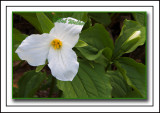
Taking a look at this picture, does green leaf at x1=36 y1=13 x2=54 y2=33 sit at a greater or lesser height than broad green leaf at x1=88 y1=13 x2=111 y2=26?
lesser

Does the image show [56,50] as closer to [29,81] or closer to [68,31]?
[68,31]

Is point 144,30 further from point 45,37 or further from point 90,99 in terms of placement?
point 45,37

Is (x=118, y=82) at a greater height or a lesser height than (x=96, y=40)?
lesser

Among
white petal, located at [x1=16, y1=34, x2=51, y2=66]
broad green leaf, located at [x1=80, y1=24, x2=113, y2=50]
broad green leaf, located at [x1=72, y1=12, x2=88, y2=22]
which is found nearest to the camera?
white petal, located at [x1=16, y1=34, x2=51, y2=66]

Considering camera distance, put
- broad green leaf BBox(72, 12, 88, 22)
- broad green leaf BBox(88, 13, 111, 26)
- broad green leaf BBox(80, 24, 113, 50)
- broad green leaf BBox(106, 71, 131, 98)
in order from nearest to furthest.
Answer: broad green leaf BBox(72, 12, 88, 22)
broad green leaf BBox(80, 24, 113, 50)
broad green leaf BBox(106, 71, 131, 98)
broad green leaf BBox(88, 13, 111, 26)

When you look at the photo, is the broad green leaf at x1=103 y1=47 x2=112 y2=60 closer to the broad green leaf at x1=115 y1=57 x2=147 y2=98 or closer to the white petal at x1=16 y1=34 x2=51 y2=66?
the broad green leaf at x1=115 y1=57 x2=147 y2=98

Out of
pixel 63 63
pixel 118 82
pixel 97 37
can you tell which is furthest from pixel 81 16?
pixel 118 82

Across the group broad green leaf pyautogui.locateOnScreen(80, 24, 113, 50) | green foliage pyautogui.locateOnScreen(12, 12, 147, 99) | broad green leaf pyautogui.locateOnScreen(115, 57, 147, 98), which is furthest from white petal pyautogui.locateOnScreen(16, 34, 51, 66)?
broad green leaf pyautogui.locateOnScreen(115, 57, 147, 98)
